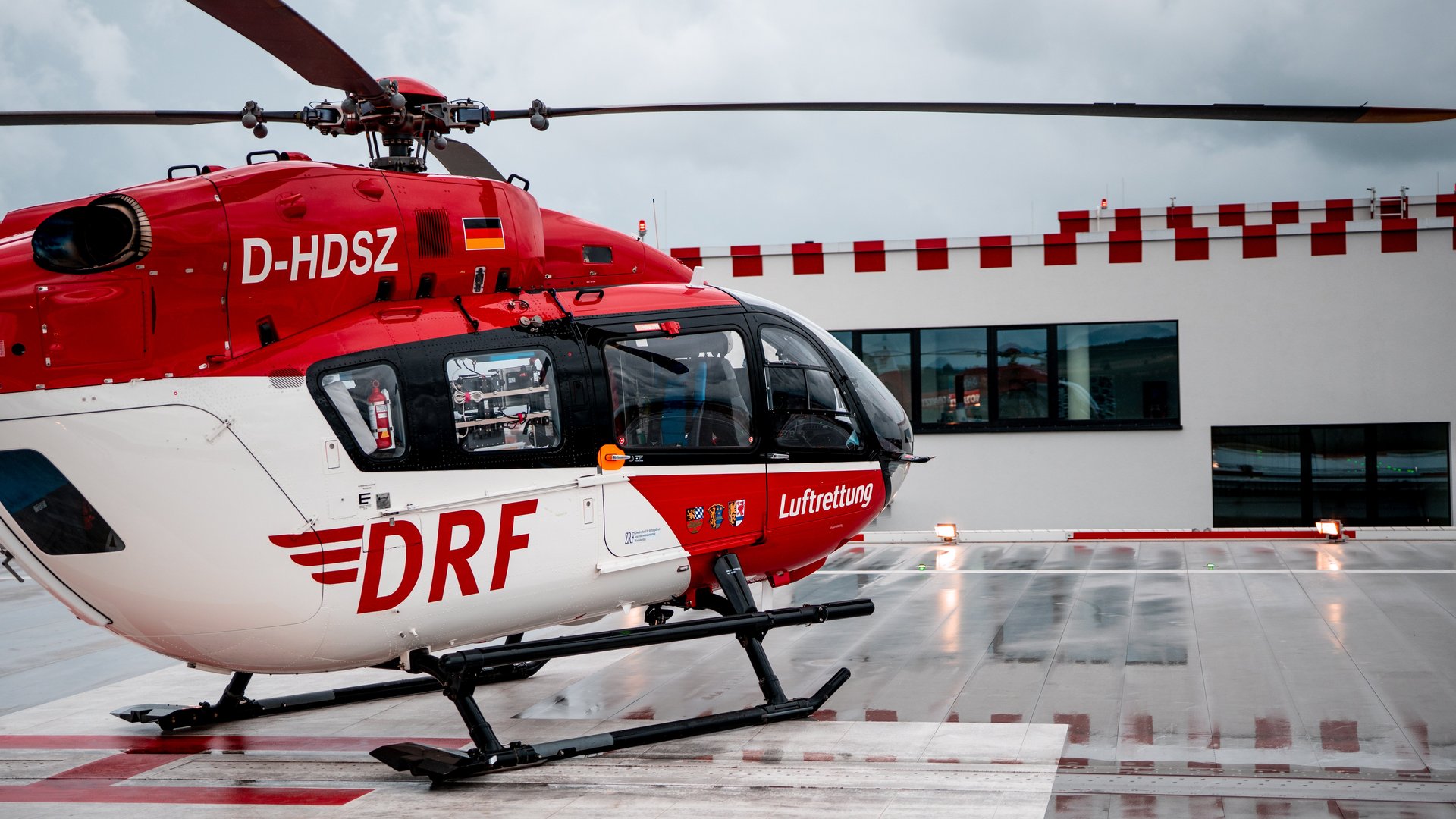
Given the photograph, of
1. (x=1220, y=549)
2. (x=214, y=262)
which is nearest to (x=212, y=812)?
(x=214, y=262)

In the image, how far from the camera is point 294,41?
5.45 metres

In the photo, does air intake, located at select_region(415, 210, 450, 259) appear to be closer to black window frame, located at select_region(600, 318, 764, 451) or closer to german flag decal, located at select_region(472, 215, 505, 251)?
german flag decal, located at select_region(472, 215, 505, 251)

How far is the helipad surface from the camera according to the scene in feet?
19.9

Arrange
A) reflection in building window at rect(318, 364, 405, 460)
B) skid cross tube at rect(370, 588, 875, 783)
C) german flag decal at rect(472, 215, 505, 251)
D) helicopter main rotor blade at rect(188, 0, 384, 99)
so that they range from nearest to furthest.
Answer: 1. helicopter main rotor blade at rect(188, 0, 384, 99)
2. reflection in building window at rect(318, 364, 405, 460)
3. skid cross tube at rect(370, 588, 875, 783)
4. german flag decal at rect(472, 215, 505, 251)

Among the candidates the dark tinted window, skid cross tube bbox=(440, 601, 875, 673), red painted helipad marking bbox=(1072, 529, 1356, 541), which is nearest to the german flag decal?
skid cross tube bbox=(440, 601, 875, 673)

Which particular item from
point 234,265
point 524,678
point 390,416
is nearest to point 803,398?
point 390,416

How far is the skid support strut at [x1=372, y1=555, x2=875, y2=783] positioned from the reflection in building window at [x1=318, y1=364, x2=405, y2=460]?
123 cm

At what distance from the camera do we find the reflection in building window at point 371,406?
20.5 ft

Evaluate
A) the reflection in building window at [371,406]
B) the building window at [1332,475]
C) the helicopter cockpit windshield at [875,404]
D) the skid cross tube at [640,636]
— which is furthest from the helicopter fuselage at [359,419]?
the building window at [1332,475]

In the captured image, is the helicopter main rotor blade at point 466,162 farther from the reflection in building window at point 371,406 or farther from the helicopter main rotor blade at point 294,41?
the reflection in building window at point 371,406

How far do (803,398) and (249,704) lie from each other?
4235mm

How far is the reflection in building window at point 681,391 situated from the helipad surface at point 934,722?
181cm

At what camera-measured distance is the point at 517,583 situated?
6.82 meters

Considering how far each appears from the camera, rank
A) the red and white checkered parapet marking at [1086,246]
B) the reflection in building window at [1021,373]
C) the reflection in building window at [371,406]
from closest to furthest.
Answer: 1. the reflection in building window at [371,406]
2. the red and white checkered parapet marking at [1086,246]
3. the reflection in building window at [1021,373]
